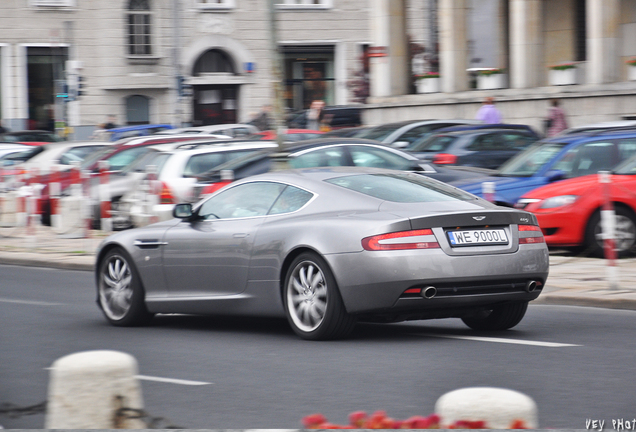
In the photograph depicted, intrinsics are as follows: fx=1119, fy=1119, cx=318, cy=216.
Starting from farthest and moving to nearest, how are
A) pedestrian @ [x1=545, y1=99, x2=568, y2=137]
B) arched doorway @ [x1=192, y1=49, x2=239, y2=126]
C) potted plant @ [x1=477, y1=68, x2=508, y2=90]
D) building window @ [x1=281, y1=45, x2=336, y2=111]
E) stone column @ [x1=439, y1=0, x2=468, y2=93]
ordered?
building window @ [x1=281, y1=45, x2=336, y2=111] → arched doorway @ [x1=192, y1=49, x2=239, y2=126] → stone column @ [x1=439, y1=0, x2=468, y2=93] → potted plant @ [x1=477, y1=68, x2=508, y2=90] → pedestrian @ [x1=545, y1=99, x2=568, y2=137]

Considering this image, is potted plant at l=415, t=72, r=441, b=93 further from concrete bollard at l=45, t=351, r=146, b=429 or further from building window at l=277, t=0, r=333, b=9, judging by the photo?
concrete bollard at l=45, t=351, r=146, b=429

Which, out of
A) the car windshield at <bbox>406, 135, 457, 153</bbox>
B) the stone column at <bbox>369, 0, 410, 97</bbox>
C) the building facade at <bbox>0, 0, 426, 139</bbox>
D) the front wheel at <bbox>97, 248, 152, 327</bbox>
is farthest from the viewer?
the building facade at <bbox>0, 0, 426, 139</bbox>

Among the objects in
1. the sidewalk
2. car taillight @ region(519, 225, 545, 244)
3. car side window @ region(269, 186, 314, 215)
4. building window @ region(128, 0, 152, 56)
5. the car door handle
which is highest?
building window @ region(128, 0, 152, 56)

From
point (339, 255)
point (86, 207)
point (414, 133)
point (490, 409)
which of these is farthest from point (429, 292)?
point (414, 133)

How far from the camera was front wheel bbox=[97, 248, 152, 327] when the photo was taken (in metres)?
9.42

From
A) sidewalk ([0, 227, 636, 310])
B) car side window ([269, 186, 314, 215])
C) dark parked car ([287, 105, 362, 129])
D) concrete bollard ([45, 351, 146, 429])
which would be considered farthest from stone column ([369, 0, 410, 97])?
concrete bollard ([45, 351, 146, 429])

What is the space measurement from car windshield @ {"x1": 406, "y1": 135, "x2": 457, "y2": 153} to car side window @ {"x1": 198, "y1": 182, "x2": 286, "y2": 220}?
34.0ft

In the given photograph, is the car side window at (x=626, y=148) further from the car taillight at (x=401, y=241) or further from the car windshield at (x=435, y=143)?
the car taillight at (x=401, y=241)

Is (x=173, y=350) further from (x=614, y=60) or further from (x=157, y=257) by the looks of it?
(x=614, y=60)

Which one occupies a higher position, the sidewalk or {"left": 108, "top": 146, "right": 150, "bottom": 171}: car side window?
{"left": 108, "top": 146, "right": 150, "bottom": 171}: car side window

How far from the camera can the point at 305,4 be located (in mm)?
49719

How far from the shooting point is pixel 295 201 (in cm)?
843

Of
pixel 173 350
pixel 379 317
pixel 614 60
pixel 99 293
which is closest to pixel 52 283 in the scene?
pixel 99 293

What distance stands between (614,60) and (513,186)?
48.2 ft
